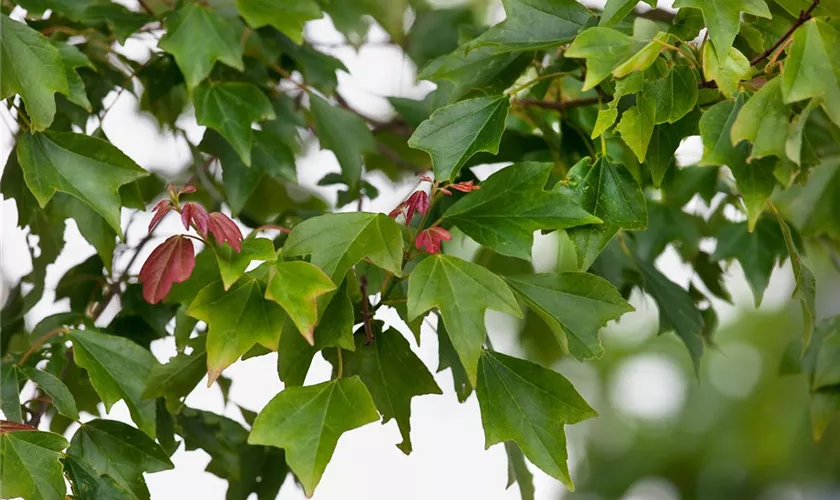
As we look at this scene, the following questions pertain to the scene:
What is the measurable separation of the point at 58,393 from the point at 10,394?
39 millimetres

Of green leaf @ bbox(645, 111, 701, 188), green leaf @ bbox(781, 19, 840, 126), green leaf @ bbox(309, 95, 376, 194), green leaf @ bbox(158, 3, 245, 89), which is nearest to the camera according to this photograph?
green leaf @ bbox(781, 19, 840, 126)

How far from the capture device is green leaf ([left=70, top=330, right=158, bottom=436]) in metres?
0.62


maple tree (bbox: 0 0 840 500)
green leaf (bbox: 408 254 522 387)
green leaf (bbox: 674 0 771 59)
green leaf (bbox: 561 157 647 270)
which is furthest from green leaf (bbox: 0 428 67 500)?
green leaf (bbox: 674 0 771 59)

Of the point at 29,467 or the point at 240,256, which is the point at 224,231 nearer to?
the point at 240,256

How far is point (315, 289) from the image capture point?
491 millimetres

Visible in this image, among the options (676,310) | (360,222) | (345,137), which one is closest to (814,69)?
(360,222)

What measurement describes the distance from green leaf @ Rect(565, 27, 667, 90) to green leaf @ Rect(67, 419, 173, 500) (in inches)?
14.2

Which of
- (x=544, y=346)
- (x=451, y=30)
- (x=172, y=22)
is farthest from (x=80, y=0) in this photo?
(x=544, y=346)

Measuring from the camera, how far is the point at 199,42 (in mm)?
704

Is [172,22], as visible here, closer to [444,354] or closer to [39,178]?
[39,178]

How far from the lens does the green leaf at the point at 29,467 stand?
0.51m

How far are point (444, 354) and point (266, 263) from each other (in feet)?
0.69

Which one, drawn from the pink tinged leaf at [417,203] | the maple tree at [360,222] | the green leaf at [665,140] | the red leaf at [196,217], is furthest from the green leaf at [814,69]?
the red leaf at [196,217]

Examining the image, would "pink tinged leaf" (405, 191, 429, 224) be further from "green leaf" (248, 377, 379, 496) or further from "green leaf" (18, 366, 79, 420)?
"green leaf" (18, 366, 79, 420)
